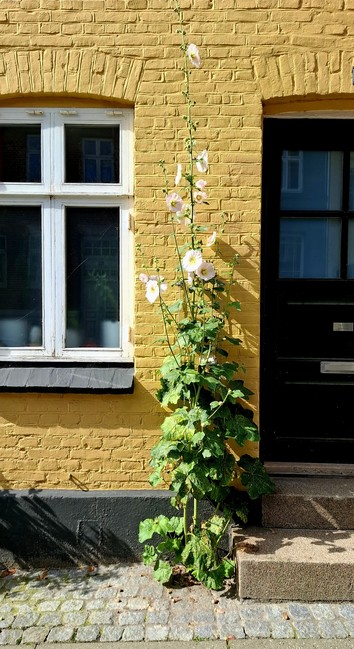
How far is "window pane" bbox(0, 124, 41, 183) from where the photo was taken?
4.07 m

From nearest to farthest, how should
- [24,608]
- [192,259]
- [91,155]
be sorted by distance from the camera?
[24,608] < [192,259] < [91,155]

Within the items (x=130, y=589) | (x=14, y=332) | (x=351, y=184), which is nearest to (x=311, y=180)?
(x=351, y=184)

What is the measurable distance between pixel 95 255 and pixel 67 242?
229 mm

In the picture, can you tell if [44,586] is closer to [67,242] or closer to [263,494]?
[263,494]

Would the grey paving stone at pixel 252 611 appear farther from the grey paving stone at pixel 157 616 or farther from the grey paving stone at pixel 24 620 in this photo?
the grey paving stone at pixel 24 620

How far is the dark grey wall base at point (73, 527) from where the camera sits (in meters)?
3.91

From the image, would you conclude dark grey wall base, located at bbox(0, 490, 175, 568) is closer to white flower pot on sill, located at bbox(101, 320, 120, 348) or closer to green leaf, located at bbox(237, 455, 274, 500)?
green leaf, located at bbox(237, 455, 274, 500)

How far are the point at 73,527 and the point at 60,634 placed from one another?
0.86m

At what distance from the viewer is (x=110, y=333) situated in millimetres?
4145

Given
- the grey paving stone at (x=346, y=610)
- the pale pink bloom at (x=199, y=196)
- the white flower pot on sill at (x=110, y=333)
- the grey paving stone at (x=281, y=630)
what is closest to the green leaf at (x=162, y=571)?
the grey paving stone at (x=281, y=630)

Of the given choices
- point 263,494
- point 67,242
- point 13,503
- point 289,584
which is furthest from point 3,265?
point 289,584

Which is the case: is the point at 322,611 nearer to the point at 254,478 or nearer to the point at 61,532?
the point at 254,478

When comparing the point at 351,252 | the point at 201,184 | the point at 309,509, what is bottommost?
the point at 309,509

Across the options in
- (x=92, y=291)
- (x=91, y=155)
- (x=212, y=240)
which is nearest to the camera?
(x=212, y=240)
